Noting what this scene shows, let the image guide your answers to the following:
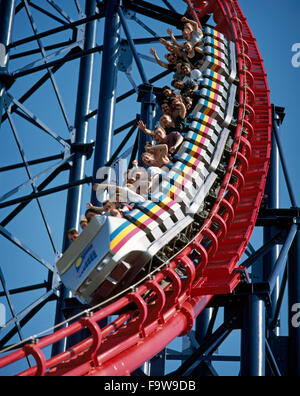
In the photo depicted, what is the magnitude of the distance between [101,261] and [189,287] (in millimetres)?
751

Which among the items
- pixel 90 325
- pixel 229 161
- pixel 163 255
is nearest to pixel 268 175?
pixel 229 161

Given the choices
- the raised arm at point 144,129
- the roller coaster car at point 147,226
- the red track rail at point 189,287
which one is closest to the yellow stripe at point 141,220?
the roller coaster car at point 147,226

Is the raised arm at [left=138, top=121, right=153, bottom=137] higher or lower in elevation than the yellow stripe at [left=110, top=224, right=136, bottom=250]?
higher

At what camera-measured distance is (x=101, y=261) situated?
5.90m

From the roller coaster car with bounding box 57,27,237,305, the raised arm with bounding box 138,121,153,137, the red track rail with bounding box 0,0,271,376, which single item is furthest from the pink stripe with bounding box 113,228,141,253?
the raised arm with bounding box 138,121,153,137

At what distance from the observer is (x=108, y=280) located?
6.00 meters

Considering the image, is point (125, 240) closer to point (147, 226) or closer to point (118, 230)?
point (118, 230)

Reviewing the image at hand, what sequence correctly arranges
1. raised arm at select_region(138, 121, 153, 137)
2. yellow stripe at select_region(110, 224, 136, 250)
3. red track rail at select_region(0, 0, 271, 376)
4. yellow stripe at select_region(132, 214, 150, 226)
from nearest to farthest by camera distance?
1. red track rail at select_region(0, 0, 271, 376)
2. yellow stripe at select_region(110, 224, 136, 250)
3. yellow stripe at select_region(132, 214, 150, 226)
4. raised arm at select_region(138, 121, 153, 137)

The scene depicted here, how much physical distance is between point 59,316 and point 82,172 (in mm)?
2065

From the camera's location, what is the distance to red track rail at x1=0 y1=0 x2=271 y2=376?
5.15m

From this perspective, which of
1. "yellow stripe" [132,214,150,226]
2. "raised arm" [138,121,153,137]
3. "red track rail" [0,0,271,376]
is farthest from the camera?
"raised arm" [138,121,153,137]

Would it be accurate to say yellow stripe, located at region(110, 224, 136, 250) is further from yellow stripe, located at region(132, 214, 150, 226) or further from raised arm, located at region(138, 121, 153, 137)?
raised arm, located at region(138, 121, 153, 137)

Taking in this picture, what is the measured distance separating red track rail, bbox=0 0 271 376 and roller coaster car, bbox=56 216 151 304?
222 millimetres
